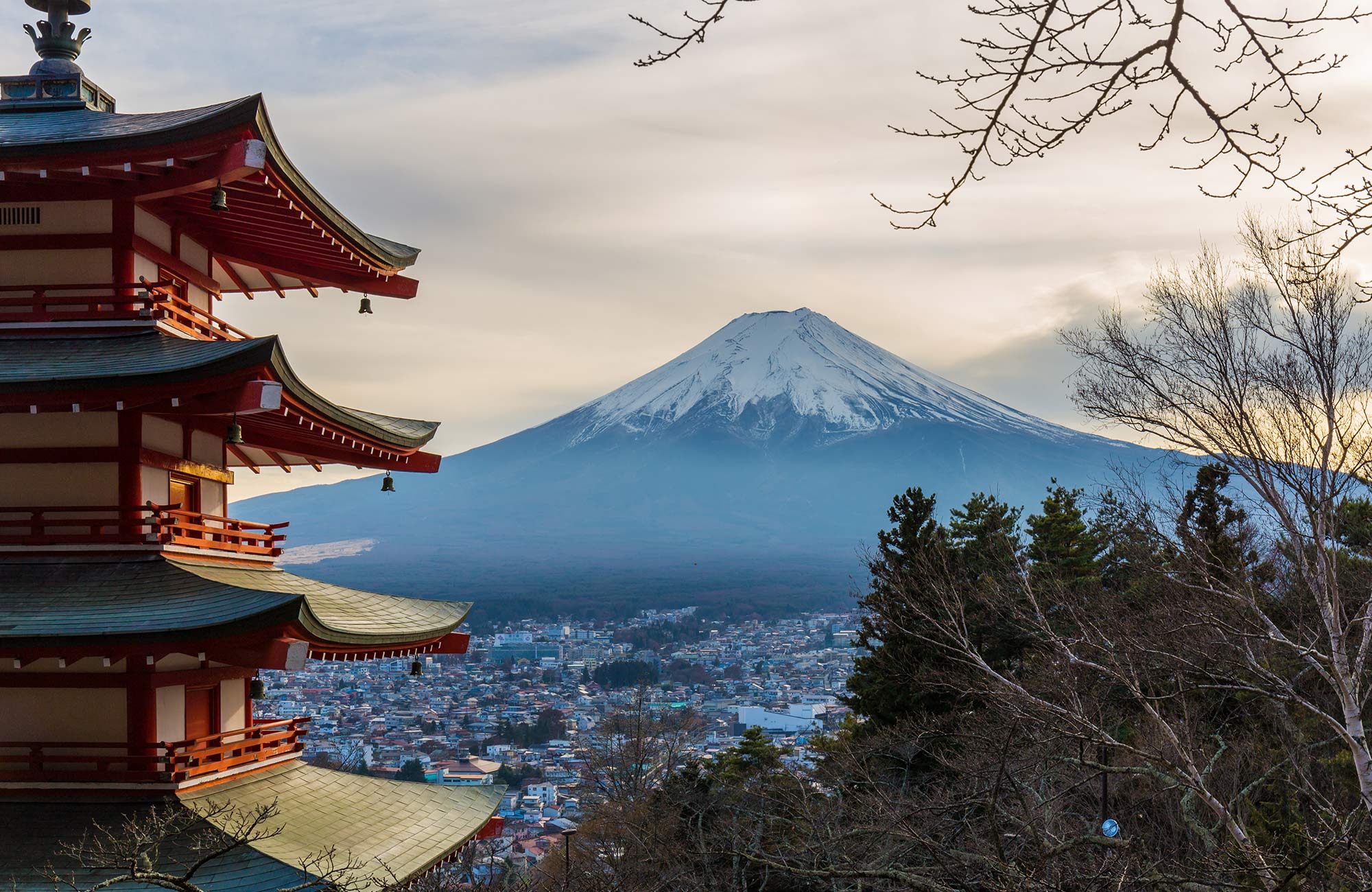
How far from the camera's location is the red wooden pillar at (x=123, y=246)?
36.0 ft

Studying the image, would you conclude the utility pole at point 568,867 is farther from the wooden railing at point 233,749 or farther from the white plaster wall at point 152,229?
the white plaster wall at point 152,229

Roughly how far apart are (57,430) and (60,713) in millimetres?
2489

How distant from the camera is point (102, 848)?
31.1ft

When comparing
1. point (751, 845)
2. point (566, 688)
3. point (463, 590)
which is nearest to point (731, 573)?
point (463, 590)

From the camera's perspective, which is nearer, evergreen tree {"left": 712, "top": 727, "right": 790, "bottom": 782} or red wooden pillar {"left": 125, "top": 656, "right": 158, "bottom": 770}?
red wooden pillar {"left": 125, "top": 656, "right": 158, "bottom": 770}

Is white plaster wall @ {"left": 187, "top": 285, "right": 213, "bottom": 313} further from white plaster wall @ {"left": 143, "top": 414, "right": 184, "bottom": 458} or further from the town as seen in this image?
the town

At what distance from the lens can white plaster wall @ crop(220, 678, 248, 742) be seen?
38.8 ft

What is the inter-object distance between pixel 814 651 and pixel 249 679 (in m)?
83.0

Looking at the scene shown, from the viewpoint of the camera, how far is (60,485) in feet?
35.8

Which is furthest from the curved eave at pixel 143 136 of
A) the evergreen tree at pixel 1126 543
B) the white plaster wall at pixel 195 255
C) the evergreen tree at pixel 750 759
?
the evergreen tree at pixel 750 759

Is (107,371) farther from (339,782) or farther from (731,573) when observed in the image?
(731,573)

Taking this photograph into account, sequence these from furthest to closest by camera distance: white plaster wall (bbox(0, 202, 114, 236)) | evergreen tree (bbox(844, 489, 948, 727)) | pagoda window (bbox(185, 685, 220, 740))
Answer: evergreen tree (bbox(844, 489, 948, 727)) < pagoda window (bbox(185, 685, 220, 740)) < white plaster wall (bbox(0, 202, 114, 236))

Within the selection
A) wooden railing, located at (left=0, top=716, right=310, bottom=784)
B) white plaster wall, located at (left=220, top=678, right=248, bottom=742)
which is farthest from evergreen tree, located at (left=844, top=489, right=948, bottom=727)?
wooden railing, located at (left=0, top=716, right=310, bottom=784)

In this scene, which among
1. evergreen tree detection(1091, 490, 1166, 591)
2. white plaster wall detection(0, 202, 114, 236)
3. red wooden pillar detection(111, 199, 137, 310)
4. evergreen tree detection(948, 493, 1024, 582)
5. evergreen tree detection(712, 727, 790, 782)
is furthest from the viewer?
evergreen tree detection(712, 727, 790, 782)
